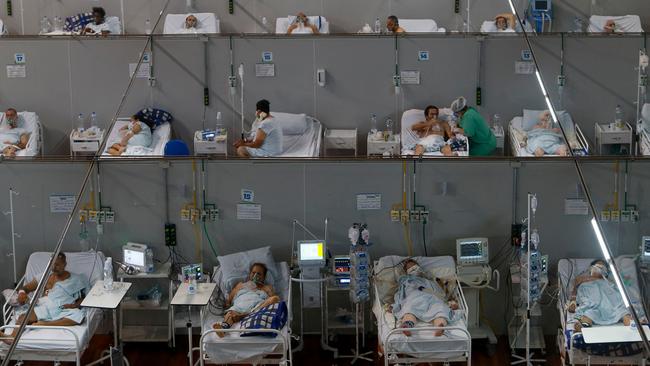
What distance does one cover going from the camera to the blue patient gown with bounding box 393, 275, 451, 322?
5352 millimetres

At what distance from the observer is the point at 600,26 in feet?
30.2

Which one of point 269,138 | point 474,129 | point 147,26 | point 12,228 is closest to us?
point 12,228

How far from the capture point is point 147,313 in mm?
6164

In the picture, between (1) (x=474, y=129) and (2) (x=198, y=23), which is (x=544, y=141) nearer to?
(1) (x=474, y=129)

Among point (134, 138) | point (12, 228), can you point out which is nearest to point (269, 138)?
point (134, 138)

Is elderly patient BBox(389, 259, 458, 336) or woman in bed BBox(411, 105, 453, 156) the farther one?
woman in bed BBox(411, 105, 453, 156)

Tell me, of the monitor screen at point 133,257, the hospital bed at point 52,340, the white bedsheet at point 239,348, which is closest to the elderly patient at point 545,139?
the white bedsheet at point 239,348

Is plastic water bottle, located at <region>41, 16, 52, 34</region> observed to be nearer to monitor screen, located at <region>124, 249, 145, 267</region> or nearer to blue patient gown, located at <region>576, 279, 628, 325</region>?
monitor screen, located at <region>124, 249, 145, 267</region>

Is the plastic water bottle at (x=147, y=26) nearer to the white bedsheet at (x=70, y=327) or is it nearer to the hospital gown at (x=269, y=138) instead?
the hospital gown at (x=269, y=138)

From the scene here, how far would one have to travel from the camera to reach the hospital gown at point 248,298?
18.1 feet

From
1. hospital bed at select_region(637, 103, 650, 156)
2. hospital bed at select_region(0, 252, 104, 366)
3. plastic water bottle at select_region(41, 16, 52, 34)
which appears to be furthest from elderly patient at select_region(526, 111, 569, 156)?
plastic water bottle at select_region(41, 16, 52, 34)

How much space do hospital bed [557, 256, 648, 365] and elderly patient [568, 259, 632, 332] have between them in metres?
0.07

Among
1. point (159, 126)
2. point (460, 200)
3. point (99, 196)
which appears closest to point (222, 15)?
point (159, 126)

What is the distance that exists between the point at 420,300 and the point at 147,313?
7.37 feet
